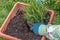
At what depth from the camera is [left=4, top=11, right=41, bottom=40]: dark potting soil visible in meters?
1.90

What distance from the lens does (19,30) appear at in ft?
6.38

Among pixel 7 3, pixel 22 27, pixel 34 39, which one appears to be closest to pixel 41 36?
pixel 34 39

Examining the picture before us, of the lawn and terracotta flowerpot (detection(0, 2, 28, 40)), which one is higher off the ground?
terracotta flowerpot (detection(0, 2, 28, 40))

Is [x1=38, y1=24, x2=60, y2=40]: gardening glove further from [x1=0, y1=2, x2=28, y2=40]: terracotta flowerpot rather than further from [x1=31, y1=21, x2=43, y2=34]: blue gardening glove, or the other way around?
[x1=0, y1=2, x2=28, y2=40]: terracotta flowerpot

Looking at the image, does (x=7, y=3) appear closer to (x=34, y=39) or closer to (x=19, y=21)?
(x=19, y=21)

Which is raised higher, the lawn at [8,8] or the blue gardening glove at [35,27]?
the blue gardening glove at [35,27]

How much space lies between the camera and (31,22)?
192cm

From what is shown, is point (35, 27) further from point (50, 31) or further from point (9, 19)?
point (9, 19)

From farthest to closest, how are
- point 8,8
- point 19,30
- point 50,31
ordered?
point 8,8 < point 19,30 < point 50,31

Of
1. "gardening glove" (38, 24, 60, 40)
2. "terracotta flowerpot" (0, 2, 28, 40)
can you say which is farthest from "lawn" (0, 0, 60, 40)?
"gardening glove" (38, 24, 60, 40)

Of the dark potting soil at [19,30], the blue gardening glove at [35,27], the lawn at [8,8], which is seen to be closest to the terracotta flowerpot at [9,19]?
the dark potting soil at [19,30]

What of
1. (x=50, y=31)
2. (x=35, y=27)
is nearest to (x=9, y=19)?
(x=35, y=27)

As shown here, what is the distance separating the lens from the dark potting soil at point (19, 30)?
1.90m

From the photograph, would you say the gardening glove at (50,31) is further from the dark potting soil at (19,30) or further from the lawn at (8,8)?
the lawn at (8,8)
